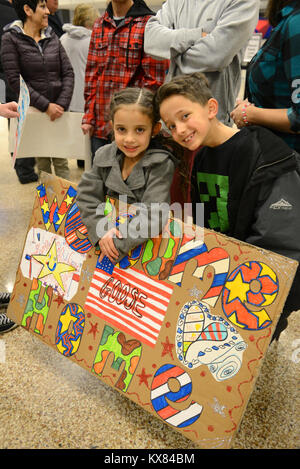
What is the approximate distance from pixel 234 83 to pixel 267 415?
1.33 metres

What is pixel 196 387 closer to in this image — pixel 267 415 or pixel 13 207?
pixel 267 415

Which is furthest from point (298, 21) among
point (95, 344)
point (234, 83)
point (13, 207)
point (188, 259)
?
point (13, 207)

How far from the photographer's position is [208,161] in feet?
3.39

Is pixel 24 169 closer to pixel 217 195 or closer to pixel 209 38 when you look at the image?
pixel 209 38

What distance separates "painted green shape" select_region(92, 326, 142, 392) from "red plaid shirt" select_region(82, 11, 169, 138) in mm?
1311

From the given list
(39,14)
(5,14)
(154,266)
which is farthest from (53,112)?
(154,266)

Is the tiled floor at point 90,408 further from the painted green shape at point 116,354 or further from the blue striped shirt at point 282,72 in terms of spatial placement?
the blue striped shirt at point 282,72

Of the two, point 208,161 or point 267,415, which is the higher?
point 208,161

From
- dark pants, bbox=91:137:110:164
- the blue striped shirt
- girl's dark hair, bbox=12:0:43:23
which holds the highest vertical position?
girl's dark hair, bbox=12:0:43:23

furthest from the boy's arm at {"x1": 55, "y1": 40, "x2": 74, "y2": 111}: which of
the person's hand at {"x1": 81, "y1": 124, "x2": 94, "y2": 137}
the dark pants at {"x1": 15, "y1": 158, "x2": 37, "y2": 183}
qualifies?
the dark pants at {"x1": 15, "y1": 158, "x2": 37, "y2": 183}

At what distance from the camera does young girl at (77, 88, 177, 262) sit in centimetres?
101

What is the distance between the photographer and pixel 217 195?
1.05 m

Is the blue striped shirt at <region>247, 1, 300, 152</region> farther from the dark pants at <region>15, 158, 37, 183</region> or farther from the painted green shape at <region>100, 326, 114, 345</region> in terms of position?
the dark pants at <region>15, 158, 37, 183</region>

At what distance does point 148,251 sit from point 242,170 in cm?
38
